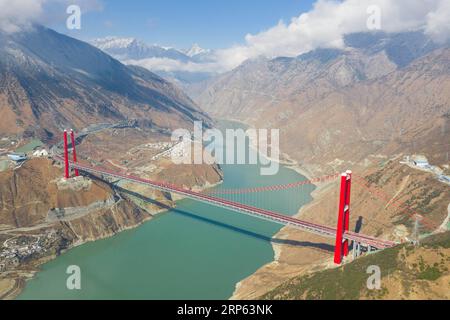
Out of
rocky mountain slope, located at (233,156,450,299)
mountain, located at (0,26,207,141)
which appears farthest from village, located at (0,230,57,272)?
mountain, located at (0,26,207,141)

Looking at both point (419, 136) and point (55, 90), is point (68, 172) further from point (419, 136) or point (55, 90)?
point (55, 90)

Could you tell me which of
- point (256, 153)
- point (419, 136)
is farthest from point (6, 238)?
point (256, 153)

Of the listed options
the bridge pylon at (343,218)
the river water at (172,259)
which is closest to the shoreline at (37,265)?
the river water at (172,259)
